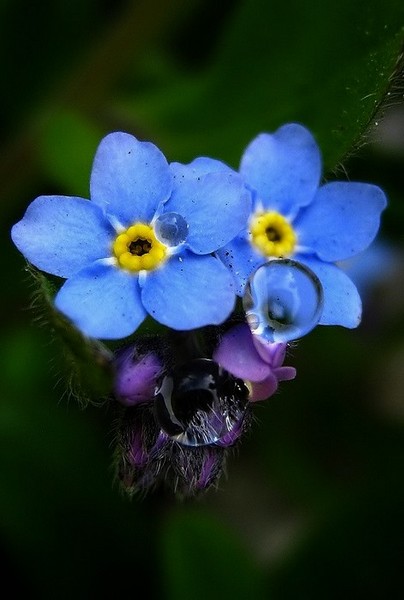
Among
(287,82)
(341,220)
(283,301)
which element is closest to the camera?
(283,301)

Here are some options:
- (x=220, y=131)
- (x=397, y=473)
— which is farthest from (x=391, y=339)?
(x=220, y=131)

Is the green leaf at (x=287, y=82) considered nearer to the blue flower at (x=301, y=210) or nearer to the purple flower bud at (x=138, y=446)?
the blue flower at (x=301, y=210)

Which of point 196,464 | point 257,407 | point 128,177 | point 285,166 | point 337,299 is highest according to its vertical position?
point 128,177

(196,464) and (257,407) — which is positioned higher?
(196,464)

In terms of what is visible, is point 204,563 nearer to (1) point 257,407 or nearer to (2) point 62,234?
(1) point 257,407

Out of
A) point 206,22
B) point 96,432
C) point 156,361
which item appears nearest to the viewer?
point 156,361

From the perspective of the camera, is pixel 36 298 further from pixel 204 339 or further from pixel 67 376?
pixel 204 339

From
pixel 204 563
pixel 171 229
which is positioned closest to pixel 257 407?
pixel 204 563

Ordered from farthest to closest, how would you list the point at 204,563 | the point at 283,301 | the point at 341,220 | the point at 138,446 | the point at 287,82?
the point at 204,563, the point at 287,82, the point at 341,220, the point at 138,446, the point at 283,301
